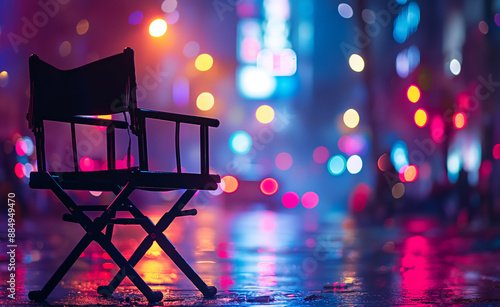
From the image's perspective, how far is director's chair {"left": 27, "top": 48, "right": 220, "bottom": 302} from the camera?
13.1 feet

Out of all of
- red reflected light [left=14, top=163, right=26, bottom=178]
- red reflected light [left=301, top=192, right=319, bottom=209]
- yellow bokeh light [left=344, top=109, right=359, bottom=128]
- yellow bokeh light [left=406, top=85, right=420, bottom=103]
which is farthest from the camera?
yellow bokeh light [left=344, top=109, right=359, bottom=128]

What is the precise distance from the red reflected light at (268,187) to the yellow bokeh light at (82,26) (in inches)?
778

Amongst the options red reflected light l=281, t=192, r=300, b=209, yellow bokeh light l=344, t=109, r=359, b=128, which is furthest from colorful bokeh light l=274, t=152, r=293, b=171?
red reflected light l=281, t=192, r=300, b=209

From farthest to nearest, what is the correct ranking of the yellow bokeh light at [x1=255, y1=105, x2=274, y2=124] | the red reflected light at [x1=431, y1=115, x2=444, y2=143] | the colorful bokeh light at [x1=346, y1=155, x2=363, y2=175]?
the yellow bokeh light at [x1=255, y1=105, x2=274, y2=124]
the colorful bokeh light at [x1=346, y1=155, x2=363, y2=175]
the red reflected light at [x1=431, y1=115, x2=444, y2=143]

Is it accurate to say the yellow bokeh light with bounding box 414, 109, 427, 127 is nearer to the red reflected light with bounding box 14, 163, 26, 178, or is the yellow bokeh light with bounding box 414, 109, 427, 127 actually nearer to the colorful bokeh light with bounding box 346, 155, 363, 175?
the colorful bokeh light with bounding box 346, 155, 363, 175

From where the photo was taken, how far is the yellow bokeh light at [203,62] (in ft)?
180

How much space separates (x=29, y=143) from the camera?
18734 millimetres

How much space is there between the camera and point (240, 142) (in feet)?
213

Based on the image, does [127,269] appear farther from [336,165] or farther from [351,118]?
[351,118]

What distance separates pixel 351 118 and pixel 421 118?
21.9 metres

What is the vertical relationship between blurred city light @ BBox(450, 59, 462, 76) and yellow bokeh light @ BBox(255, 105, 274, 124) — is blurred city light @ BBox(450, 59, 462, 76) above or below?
below

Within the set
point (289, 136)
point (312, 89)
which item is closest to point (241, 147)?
point (289, 136)

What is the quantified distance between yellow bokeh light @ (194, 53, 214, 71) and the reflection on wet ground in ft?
146

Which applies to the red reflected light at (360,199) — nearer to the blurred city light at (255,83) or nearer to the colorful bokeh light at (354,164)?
the colorful bokeh light at (354,164)
